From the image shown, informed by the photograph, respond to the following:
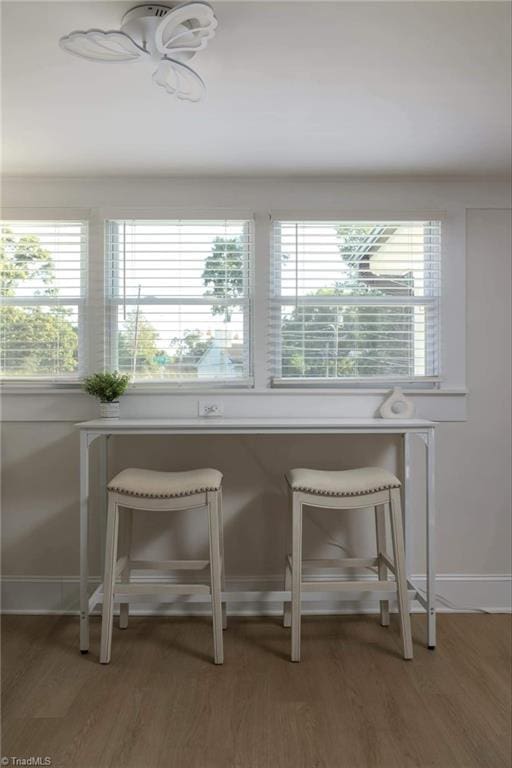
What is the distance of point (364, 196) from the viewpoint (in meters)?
2.90

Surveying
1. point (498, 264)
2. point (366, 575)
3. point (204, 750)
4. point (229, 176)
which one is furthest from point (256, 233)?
point (204, 750)

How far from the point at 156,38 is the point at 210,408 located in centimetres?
172

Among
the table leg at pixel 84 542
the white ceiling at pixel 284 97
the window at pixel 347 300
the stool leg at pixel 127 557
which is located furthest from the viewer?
the window at pixel 347 300

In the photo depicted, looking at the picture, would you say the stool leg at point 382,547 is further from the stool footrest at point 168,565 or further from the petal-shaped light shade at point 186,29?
the petal-shaped light shade at point 186,29

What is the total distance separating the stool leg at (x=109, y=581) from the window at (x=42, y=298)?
0.92 m

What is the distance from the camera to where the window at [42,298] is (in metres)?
2.90

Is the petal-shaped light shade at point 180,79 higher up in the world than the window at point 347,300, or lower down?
higher up

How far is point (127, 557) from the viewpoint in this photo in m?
2.62

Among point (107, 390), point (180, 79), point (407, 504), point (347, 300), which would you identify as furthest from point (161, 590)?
point (180, 79)

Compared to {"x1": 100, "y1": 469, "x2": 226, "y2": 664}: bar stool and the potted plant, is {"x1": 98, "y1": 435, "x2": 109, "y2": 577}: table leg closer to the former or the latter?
the potted plant

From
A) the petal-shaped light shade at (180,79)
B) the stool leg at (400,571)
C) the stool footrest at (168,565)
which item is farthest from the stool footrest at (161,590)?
the petal-shaped light shade at (180,79)

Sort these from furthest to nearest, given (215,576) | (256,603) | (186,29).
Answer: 1. (256,603)
2. (215,576)
3. (186,29)

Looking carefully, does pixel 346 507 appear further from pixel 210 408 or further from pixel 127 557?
pixel 127 557

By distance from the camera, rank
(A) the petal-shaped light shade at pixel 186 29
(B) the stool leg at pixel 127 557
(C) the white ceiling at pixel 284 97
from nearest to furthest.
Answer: (A) the petal-shaped light shade at pixel 186 29 → (C) the white ceiling at pixel 284 97 → (B) the stool leg at pixel 127 557
